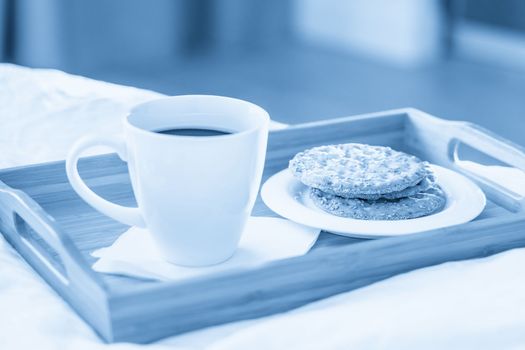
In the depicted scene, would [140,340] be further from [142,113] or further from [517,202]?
[517,202]

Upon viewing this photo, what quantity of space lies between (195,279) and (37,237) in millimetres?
238

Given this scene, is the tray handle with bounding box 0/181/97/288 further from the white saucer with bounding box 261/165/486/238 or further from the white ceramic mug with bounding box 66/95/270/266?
the white saucer with bounding box 261/165/486/238

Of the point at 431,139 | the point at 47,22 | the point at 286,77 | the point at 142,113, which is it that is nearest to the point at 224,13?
the point at 286,77

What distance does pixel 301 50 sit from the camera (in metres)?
3.84

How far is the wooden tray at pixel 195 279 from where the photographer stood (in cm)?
60

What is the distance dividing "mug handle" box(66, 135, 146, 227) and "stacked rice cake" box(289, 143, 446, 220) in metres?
0.19

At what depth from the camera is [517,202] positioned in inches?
33.9

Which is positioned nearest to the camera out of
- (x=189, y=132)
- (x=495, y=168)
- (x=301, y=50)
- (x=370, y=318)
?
(x=370, y=318)

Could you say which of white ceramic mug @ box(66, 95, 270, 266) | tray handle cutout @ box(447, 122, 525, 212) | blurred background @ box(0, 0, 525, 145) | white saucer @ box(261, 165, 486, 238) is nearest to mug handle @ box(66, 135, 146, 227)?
white ceramic mug @ box(66, 95, 270, 266)

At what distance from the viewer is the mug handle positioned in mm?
680

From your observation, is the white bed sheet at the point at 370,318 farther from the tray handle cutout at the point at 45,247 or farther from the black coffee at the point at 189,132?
the black coffee at the point at 189,132

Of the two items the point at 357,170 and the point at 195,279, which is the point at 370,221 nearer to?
the point at 357,170

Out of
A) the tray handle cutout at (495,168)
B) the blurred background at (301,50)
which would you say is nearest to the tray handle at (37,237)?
the tray handle cutout at (495,168)

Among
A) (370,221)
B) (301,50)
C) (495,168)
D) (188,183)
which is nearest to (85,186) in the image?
(188,183)
